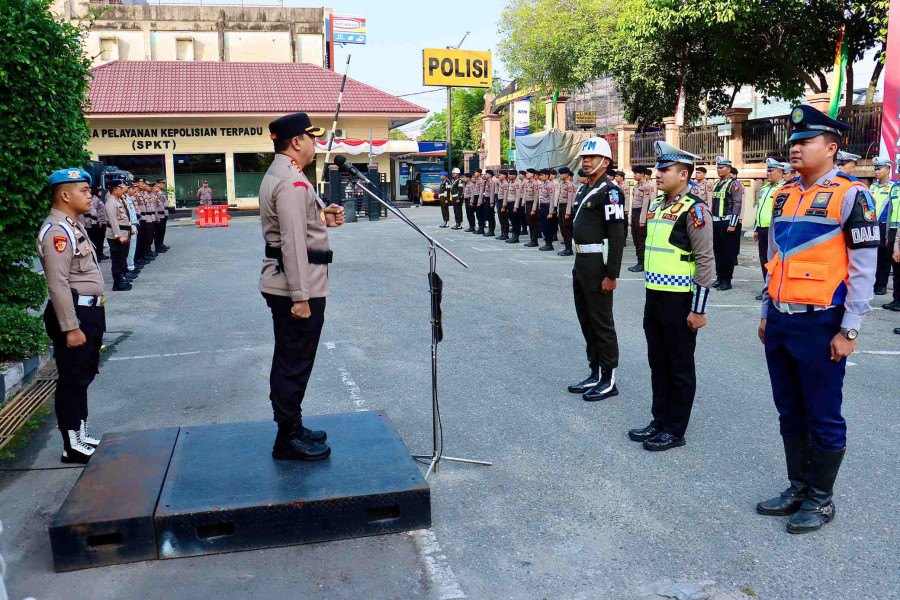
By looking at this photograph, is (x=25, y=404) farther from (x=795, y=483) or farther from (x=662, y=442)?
(x=795, y=483)

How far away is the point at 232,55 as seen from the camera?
1651 inches

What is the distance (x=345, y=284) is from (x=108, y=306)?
3.48 metres

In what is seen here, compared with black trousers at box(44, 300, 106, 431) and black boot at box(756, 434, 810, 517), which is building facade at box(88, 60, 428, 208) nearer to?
black trousers at box(44, 300, 106, 431)

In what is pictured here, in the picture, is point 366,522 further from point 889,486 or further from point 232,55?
point 232,55

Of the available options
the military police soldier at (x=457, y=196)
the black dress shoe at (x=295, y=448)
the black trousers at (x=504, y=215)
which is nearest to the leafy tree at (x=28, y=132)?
the black dress shoe at (x=295, y=448)

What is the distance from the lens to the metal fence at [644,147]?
82.5 ft

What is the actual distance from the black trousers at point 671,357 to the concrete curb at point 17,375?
16.1ft

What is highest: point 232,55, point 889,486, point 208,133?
point 232,55

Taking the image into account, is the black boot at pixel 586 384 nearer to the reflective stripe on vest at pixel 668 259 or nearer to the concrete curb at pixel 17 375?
the reflective stripe on vest at pixel 668 259

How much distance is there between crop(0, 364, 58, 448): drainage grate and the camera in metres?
5.44

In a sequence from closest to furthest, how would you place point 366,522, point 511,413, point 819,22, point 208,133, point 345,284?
point 366,522, point 511,413, point 345,284, point 819,22, point 208,133

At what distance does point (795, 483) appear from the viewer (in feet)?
13.4

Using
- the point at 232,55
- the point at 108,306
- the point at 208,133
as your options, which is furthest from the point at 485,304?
the point at 232,55

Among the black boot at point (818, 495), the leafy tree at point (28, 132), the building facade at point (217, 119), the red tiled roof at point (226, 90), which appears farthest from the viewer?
the building facade at point (217, 119)
